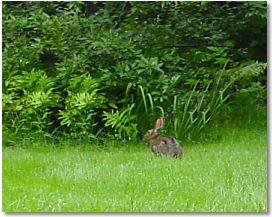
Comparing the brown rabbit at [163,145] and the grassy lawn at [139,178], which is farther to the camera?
the brown rabbit at [163,145]

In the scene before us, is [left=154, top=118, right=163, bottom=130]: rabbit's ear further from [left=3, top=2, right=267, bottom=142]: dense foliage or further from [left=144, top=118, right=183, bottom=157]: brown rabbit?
[left=3, top=2, right=267, bottom=142]: dense foliage

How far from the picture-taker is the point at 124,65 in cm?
439

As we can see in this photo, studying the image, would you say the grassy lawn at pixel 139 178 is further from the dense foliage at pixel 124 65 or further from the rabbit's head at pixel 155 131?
the dense foliage at pixel 124 65

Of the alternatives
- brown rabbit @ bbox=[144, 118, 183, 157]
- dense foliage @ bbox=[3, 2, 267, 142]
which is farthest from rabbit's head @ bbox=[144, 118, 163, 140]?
dense foliage @ bbox=[3, 2, 267, 142]

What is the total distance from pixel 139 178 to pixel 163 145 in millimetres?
489

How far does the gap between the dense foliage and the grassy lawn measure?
28cm

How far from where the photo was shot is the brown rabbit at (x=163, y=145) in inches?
151

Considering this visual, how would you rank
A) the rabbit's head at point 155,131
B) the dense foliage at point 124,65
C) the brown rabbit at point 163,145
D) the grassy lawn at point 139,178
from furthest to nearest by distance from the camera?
the dense foliage at point 124,65 → the rabbit's head at point 155,131 → the brown rabbit at point 163,145 → the grassy lawn at point 139,178

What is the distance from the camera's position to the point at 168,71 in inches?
173

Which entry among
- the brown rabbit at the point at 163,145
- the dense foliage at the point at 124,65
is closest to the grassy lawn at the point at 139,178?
the brown rabbit at the point at 163,145

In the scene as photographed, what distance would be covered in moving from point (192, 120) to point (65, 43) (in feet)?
2.90

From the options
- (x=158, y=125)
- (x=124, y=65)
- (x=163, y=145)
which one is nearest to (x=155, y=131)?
(x=158, y=125)

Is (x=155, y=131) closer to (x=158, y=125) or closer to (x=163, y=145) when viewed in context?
(x=158, y=125)

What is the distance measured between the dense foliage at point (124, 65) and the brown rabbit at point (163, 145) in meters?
0.21
